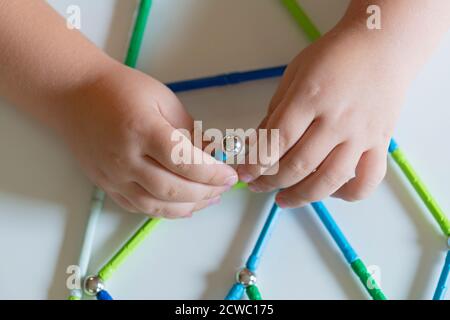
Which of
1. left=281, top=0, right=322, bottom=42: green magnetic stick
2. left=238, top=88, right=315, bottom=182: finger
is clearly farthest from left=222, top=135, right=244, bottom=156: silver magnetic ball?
left=281, top=0, right=322, bottom=42: green magnetic stick

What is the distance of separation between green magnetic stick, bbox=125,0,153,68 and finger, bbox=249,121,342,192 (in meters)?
0.14

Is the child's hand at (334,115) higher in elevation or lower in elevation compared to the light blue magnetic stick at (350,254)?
higher

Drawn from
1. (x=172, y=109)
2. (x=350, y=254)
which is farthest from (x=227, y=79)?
(x=350, y=254)

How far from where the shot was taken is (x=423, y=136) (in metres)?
0.49

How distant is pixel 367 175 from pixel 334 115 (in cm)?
6

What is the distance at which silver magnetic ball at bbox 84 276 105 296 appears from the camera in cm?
46

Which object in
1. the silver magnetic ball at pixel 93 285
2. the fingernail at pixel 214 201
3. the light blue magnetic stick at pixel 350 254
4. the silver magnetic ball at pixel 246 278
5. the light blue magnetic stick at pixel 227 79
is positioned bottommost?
the silver magnetic ball at pixel 93 285

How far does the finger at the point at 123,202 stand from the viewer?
0.46 metres

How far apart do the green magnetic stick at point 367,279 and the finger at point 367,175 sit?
0.05 meters

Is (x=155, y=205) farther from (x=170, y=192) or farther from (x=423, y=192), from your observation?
(x=423, y=192)

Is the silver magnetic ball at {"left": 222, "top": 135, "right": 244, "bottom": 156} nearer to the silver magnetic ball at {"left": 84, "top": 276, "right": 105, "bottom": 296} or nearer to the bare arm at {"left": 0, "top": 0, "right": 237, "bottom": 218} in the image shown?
the bare arm at {"left": 0, "top": 0, "right": 237, "bottom": 218}

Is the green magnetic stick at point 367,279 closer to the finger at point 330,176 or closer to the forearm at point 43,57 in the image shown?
the finger at point 330,176

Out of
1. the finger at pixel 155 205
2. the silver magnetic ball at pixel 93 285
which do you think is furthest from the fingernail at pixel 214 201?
the silver magnetic ball at pixel 93 285
